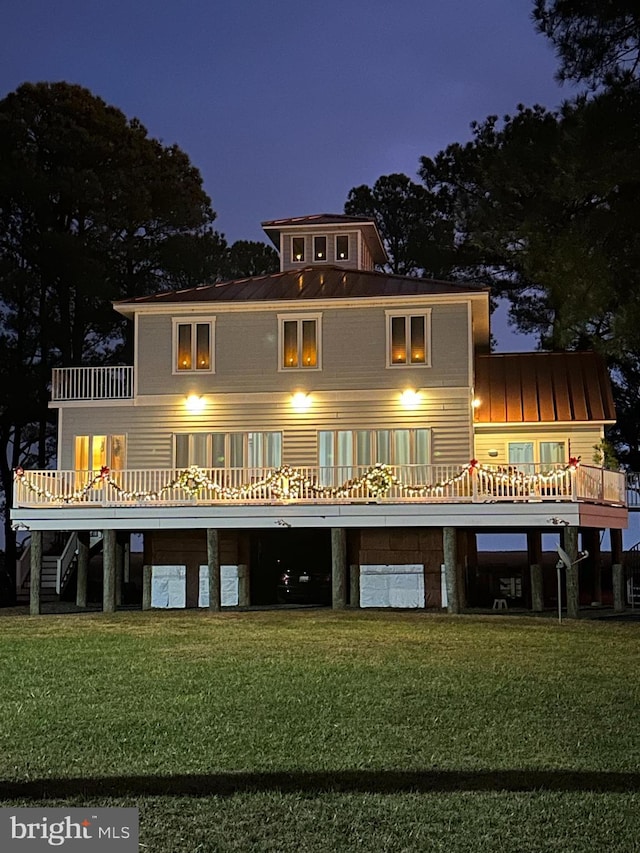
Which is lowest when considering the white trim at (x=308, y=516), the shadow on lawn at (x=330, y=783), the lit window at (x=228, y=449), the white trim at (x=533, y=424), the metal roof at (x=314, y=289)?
the shadow on lawn at (x=330, y=783)

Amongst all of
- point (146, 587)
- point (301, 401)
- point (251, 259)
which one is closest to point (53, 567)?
point (146, 587)

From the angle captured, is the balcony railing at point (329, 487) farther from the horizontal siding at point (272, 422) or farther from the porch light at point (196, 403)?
the porch light at point (196, 403)

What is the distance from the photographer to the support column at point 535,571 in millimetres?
27047

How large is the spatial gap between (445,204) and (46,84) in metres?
14.8

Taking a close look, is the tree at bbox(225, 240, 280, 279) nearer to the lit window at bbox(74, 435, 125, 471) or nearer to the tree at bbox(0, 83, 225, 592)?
the tree at bbox(0, 83, 225, 592)

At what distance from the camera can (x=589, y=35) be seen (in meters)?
21.4

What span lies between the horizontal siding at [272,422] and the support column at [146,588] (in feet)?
8.13

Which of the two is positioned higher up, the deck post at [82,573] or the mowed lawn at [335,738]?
the deck post at [82,573]

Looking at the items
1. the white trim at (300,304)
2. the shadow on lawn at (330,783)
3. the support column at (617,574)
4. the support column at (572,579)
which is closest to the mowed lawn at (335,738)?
the shadow on lawn at (330,783)

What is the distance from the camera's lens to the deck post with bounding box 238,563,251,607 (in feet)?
90.6

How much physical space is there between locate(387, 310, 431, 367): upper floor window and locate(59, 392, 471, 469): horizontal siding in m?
0.93

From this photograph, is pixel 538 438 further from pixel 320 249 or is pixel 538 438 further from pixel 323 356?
pixel 320 249

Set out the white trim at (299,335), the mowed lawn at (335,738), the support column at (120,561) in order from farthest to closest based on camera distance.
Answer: the support column at (120,561) < the white trim at (299,335) < the mowed lawn at (335,738)
